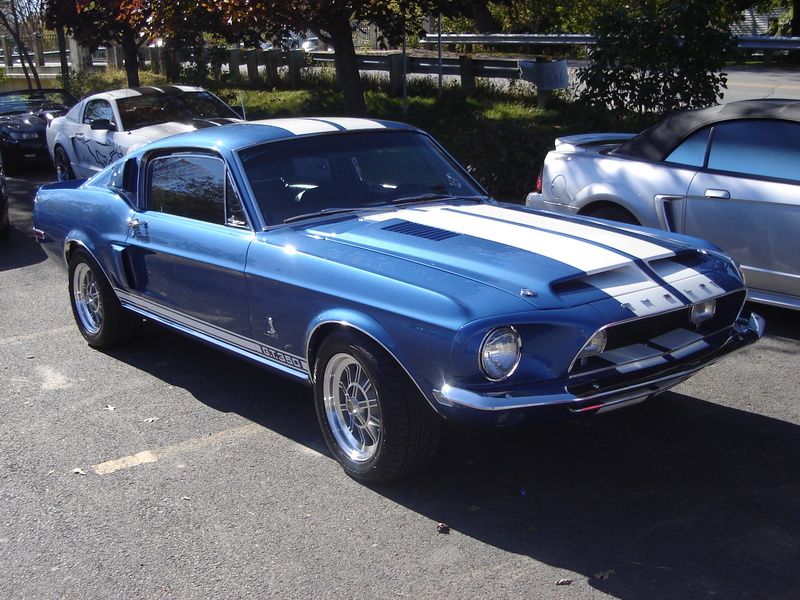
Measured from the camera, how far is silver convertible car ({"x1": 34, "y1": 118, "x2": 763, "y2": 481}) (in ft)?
11.8

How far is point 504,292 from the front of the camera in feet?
12.0

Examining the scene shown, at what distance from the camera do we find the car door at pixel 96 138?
1132 cm

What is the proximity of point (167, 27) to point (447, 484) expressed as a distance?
11945 mm

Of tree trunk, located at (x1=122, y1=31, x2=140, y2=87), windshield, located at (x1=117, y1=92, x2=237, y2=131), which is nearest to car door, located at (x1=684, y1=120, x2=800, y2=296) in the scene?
windshield, located at (x1=117, y1=92, x2=237, y2=131)

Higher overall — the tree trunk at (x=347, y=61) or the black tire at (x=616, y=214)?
the tree trunk at (x=347, y=61)

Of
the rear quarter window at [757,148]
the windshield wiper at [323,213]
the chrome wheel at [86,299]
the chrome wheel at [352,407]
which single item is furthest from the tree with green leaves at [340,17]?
the chrome wheel at [352,407]

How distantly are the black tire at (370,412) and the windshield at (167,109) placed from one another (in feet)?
26.5

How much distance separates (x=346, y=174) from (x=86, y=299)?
2.53 meters

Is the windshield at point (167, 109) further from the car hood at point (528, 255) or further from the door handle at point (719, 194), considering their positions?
the car hood at point (528, 255)

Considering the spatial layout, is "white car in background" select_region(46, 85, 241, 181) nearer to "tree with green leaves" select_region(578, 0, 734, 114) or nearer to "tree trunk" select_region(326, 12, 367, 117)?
"tree trunk" select_region(326, 12, 367, 117)

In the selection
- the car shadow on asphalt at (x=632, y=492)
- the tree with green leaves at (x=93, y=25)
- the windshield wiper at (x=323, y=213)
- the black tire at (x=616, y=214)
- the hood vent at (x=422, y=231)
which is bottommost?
the car shadow on asphalt at (x=632, y=492)

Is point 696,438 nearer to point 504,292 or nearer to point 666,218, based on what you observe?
point 504,292

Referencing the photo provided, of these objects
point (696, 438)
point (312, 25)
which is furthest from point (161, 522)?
point (312, 25)

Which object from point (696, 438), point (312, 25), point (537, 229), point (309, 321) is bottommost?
point (696, 438)
